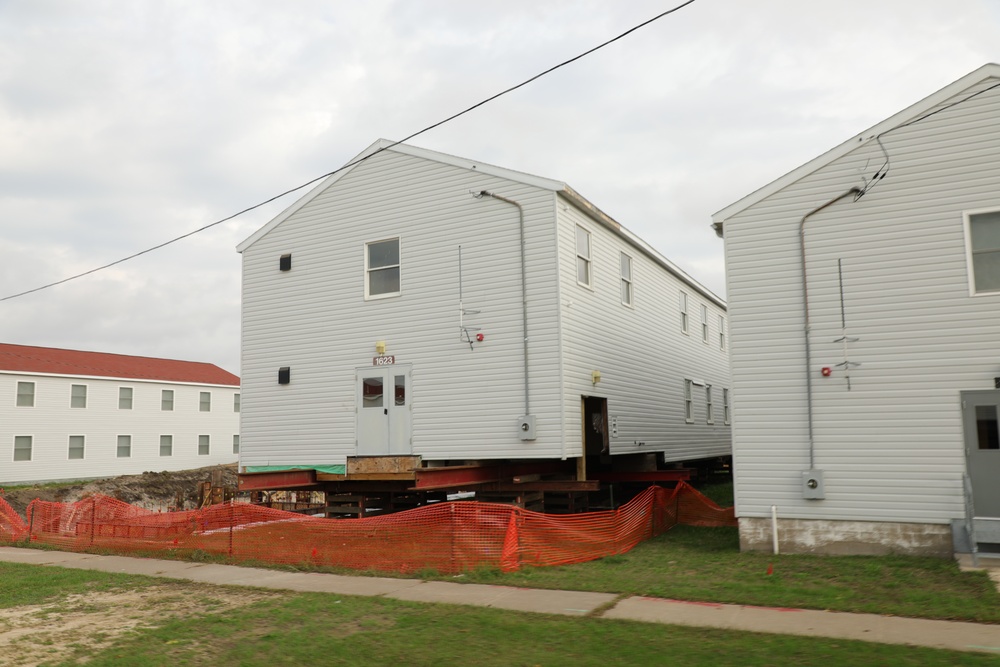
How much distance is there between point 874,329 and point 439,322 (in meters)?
8.60

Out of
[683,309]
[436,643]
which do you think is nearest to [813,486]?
[436,643]

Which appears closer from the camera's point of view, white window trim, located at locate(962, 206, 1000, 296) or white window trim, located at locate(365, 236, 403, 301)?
white window trim, located at locate(962, 206, 1000, 296)

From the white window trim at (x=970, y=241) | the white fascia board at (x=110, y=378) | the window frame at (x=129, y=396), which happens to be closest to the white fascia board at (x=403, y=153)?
the white window trim at (x=970, y=241)

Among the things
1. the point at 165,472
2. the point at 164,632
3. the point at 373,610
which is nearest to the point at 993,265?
the point at 373,610

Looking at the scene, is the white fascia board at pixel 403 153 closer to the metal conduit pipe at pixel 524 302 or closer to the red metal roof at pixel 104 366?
the metal conduit pipe at pixel 524 302

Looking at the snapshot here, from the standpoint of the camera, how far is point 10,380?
128 ft

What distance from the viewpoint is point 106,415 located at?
43469mm

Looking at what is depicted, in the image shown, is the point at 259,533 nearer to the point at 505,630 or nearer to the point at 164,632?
the point at 164,632

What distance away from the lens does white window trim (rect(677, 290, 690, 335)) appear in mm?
26672

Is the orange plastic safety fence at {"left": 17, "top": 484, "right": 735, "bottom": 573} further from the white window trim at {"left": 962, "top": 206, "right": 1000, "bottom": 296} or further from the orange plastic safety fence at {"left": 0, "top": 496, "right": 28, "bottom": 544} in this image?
the white window trim at {"left": 962, "top": 206, "right": 1000, "bottom": 296}

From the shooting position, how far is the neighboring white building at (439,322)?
653 inches

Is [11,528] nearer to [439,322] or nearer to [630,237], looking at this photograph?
[439,322]

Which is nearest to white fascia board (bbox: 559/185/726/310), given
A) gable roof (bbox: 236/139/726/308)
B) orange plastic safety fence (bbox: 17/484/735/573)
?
gable roof (bbox: 236/139/726/308)

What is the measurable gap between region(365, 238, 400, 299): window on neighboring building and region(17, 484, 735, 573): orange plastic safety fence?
18.5ft
